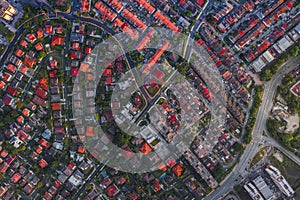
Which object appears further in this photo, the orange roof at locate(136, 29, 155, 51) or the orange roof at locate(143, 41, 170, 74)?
the orange roof at locate(136, 29, 155, 51)

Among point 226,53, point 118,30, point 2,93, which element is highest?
point 2,93

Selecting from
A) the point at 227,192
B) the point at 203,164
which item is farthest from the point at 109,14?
Result: the point at 227,192

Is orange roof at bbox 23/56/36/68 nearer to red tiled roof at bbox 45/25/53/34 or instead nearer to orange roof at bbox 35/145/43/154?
red tiled roof at bbox 45/25/53/34

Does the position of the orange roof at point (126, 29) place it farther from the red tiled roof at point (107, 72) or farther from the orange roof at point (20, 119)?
the orange roof at point (20, 119)

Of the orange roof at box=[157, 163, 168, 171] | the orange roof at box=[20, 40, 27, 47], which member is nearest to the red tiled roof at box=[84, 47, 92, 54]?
the orange roof at box=[20, 40, 27, 47]

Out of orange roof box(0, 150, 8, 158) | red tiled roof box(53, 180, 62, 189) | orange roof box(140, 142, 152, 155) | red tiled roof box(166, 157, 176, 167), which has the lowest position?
red tiled roof box(166, 157, 176, 167)

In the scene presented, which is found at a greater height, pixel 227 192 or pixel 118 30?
pixel 118 30

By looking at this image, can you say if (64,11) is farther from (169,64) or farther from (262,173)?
(262,173)
